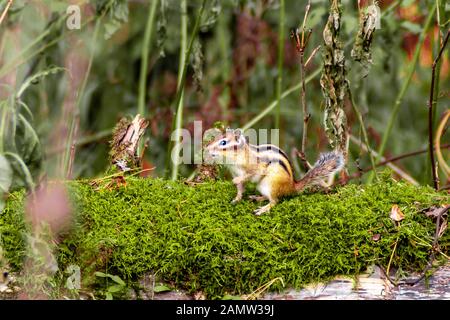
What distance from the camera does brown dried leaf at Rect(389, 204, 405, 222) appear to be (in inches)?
140

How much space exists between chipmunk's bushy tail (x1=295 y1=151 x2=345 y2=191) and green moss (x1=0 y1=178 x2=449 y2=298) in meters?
0.08

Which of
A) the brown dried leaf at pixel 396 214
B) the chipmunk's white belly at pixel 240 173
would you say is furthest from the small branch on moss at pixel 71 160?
the brown dried leaf at pixel 396 214

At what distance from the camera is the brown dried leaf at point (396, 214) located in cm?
356

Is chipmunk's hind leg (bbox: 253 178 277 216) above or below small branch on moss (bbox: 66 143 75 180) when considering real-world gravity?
below

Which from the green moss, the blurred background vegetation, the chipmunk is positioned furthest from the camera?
the blurred background vegetation

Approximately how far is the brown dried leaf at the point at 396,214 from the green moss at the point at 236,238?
22 millimetres

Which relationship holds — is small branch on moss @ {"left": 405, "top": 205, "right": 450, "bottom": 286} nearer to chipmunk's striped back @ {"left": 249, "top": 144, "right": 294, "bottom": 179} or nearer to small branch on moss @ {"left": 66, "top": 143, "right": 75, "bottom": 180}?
chipmunk's striped back @ {"left": 249, "top": 144, "right": 294, "bottom": 179}

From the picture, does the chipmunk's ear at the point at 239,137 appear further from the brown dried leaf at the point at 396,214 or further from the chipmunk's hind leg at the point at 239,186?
the brown dried leaf at the point at 396,214

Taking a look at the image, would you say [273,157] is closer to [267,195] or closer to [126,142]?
[267,195]

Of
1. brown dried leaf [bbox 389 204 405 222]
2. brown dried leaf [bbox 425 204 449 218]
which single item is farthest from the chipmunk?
brown dried leaf [bbox 425 204 449 218]

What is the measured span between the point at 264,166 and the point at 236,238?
40 centimetres

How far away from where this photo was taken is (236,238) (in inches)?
137

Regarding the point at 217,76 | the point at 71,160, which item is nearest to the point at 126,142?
the point at 71,160

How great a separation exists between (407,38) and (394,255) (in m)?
3.13
